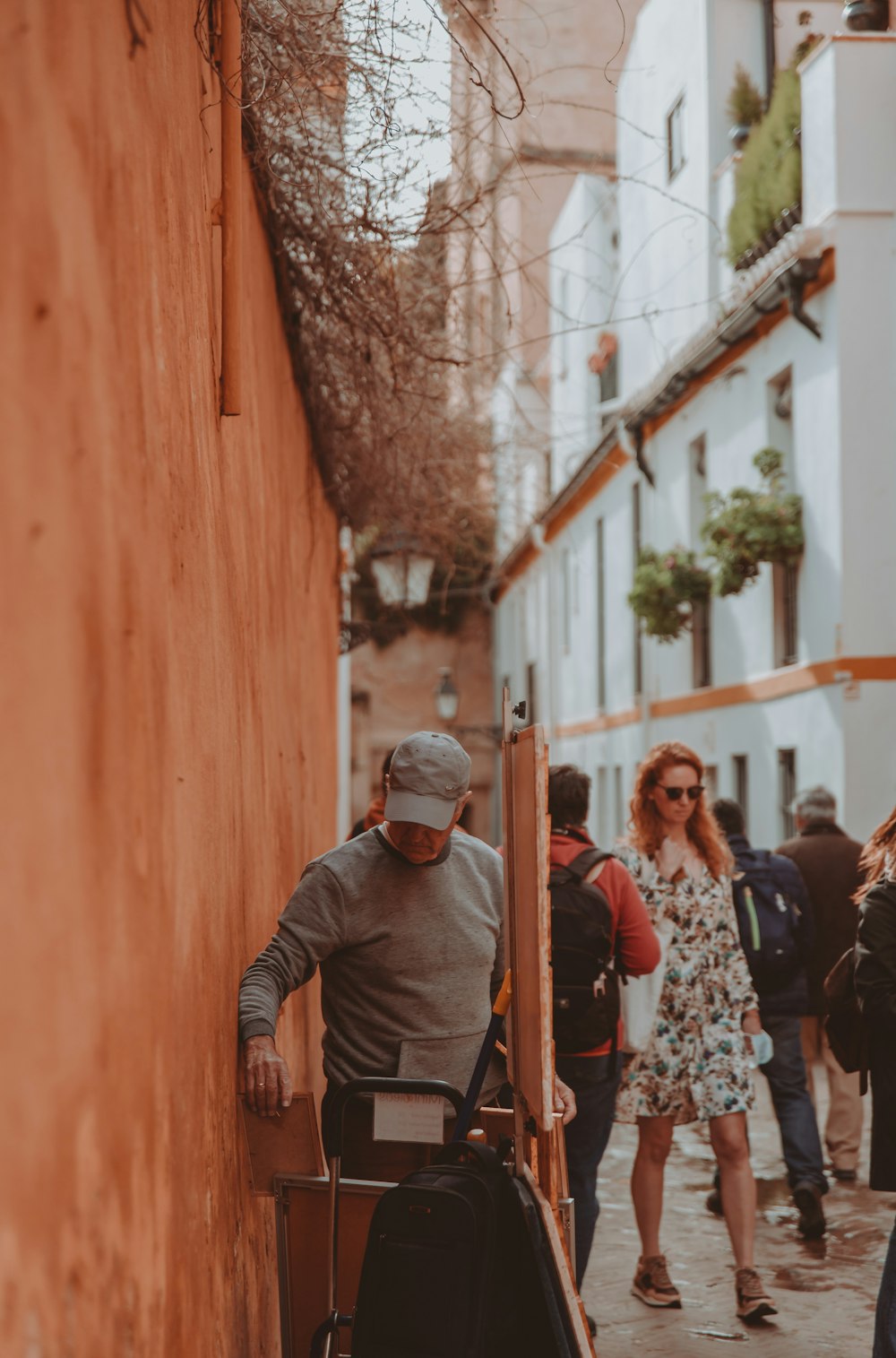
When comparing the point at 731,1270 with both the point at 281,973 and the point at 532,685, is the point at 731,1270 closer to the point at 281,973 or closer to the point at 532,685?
the point at 281,973

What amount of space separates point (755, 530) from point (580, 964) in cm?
872

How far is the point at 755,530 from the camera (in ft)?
44.9

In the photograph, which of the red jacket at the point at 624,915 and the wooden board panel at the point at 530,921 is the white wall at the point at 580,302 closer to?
the red jacket at the point at 624,915

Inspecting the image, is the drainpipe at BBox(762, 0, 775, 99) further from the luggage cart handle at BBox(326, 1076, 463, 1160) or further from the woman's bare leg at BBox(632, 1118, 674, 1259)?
the luggage cart handle at BBox(326, 1076, 463, 1160)

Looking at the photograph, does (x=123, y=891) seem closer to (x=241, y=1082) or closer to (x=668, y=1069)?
(x=241, y=1082)

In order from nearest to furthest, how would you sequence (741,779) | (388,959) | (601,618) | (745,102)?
(388,959), (741,779), (745,102), (601,618)

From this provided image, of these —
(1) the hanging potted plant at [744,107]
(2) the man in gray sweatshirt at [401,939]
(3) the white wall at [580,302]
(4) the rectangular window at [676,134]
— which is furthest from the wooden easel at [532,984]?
(3) the white wall at [580,302]

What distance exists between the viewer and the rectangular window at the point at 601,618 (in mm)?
23797

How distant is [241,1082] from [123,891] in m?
1.44

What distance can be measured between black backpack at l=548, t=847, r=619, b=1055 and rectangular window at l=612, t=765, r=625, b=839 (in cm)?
1695

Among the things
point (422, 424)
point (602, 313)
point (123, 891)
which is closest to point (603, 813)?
point (602, 313)

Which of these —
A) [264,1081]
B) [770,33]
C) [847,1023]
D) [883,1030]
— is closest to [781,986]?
[847,1023]

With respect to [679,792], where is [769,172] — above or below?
above

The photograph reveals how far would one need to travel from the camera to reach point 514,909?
3.57 meters
